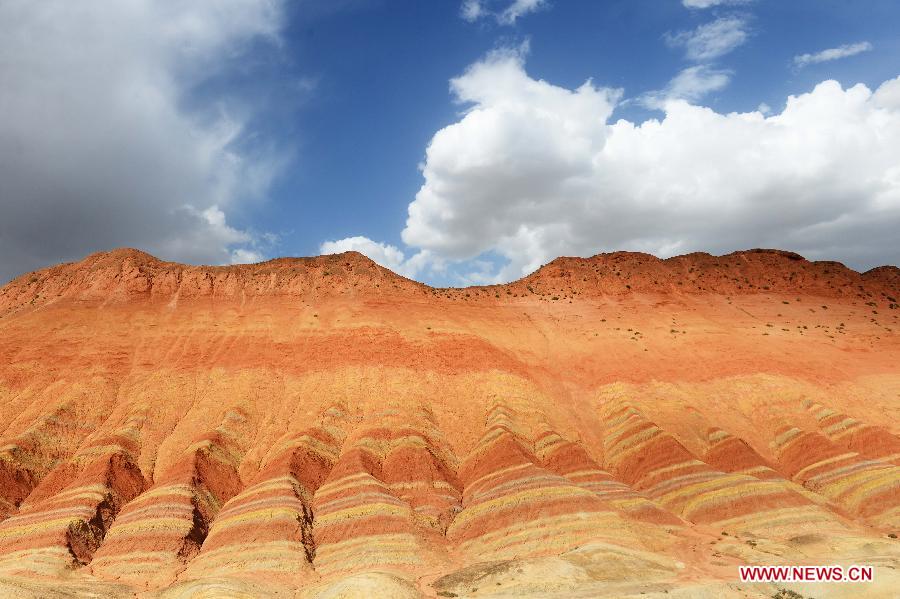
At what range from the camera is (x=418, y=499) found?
35.9 meters

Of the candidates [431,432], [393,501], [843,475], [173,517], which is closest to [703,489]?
[843,475]

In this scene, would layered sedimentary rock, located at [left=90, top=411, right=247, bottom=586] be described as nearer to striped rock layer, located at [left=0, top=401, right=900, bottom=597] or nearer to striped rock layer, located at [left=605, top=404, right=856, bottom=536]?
striped rock layer, located at [left=0, top=401, right=900, bottom=597]

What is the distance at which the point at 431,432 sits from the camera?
4272 cm

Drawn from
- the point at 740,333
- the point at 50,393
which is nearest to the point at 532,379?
the point at 740,333

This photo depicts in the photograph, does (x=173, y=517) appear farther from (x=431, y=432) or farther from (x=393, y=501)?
(x=431, y=432)

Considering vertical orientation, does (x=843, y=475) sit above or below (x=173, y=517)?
above

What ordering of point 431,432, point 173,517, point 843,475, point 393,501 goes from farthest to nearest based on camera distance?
1. point 431,432
2. point 843,475
3. point 393,501
4. point 173,517

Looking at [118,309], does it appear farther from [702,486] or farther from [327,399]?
[702,486]

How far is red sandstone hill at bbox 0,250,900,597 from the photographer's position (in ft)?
98.1

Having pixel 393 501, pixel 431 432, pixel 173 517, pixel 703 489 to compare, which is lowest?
pixel 173 517

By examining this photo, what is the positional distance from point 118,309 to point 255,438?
2601cm

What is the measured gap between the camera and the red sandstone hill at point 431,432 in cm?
2991

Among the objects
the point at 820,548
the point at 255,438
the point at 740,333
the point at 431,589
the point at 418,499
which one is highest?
the point at 740,333

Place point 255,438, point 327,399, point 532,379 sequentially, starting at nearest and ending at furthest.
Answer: point 255,438, point 327,399, point 532,379
